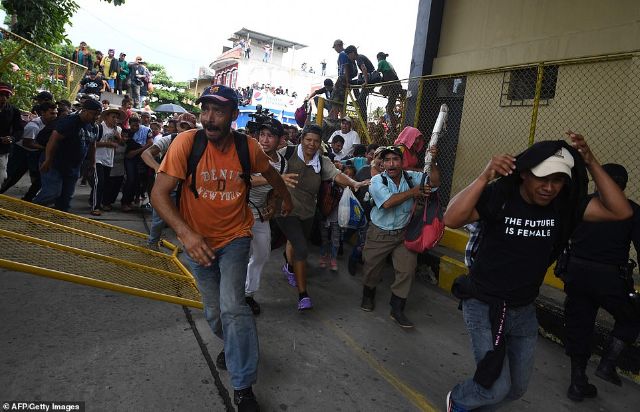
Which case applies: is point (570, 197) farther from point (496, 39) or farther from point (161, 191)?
point (496, 39)

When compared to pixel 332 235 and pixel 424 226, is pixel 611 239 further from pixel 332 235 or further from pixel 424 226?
pixel 332 235

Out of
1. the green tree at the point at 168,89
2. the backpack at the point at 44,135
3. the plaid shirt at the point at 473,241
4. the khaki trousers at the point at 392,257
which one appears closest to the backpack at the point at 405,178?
the khaki trousers at the point at 392,257

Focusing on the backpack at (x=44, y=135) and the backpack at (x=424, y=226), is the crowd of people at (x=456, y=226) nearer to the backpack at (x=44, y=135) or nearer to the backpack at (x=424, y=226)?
the backpack at (x=424, y=226)

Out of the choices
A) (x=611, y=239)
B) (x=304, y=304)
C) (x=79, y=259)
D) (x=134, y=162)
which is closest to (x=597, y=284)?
(x=611, y=239)

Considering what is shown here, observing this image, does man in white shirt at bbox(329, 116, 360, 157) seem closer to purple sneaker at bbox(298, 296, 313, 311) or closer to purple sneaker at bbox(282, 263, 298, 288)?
purple sneaker at bbox(282, 263, 298, 288)

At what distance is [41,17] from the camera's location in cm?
974

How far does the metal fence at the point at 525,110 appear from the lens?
5.70 meters

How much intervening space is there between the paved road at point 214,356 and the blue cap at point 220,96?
1.90 meters

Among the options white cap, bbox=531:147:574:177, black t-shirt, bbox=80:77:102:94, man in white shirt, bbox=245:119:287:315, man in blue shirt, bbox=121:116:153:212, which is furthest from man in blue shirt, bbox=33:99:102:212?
black t-shirt, bbox=80:77:102:94

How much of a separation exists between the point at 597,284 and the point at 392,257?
1878 millimetres

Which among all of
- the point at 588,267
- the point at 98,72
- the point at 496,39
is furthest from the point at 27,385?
the point at 98,72

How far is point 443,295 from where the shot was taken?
218 inches

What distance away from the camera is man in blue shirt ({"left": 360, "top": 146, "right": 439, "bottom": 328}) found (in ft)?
14.3

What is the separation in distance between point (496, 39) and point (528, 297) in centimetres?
704
